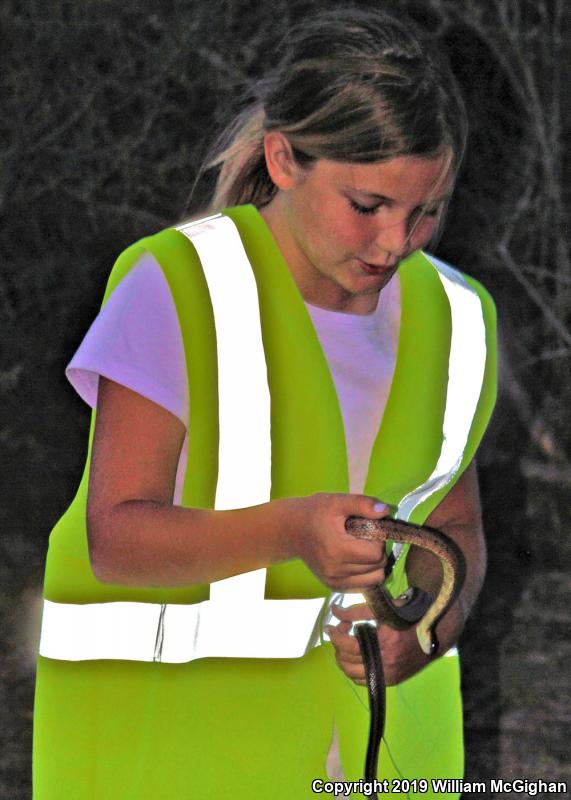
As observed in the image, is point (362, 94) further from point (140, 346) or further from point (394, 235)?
point (140, 346)

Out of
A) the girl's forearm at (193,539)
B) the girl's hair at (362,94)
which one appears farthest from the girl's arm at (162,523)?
the girl's hair at (362,94)

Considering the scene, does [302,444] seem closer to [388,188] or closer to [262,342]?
[262,342]

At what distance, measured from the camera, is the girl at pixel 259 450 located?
843mm

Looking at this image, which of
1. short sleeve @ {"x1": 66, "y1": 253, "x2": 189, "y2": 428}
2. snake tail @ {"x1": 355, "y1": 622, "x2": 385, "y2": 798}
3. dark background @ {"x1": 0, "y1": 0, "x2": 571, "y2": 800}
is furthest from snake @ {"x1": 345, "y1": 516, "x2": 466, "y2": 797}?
dark background @ {"x1": 0, "y1": 0, "x2": 571, "y2": 800}

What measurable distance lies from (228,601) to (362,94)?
0.34m

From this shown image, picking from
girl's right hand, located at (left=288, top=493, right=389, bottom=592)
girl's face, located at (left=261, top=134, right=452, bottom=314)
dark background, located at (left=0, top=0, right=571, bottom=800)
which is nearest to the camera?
girl's right hand, located at (left=288, top=493, right=389, bottom=592)

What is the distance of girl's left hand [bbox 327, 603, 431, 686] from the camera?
0.92 m

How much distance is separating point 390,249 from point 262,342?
0.10 meters

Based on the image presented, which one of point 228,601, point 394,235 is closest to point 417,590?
point 228,601

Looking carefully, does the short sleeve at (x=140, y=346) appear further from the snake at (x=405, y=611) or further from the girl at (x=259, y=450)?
the snake at (x=405, y=611)

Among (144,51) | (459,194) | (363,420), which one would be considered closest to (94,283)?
(144,51)

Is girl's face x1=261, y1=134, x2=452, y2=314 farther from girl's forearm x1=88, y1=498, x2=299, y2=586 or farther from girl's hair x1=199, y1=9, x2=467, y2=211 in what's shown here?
girl's forearm x1=88, y1=498, x2=299, y2=586

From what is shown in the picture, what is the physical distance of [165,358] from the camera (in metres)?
0.85

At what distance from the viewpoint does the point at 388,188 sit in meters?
0.87
